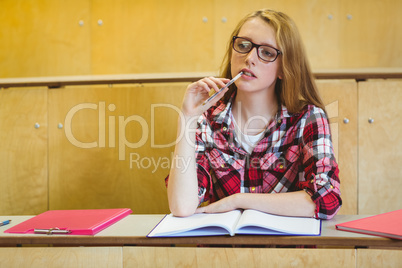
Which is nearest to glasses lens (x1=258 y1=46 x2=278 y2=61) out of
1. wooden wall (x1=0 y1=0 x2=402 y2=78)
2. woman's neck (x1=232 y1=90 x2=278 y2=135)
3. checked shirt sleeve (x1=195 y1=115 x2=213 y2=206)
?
woman's neck (x1=232 y1=90 x2=278 y2=135)

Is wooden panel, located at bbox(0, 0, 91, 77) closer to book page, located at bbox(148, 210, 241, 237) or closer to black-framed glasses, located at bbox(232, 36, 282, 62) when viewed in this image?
black-framed glasses, located at bbox(232, 36, 282, 62)

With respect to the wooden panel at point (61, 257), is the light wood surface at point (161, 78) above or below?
above

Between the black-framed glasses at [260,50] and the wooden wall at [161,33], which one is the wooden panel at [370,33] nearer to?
the wooden wall at [161,33]

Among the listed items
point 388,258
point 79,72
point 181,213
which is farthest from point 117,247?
point 79,72

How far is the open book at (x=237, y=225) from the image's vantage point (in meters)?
0.83

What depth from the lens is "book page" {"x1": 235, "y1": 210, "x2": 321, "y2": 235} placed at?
2.73ft

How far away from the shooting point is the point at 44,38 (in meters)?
2.09

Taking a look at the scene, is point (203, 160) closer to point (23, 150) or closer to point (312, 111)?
point (312, 111)

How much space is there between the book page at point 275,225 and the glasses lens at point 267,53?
478 mm

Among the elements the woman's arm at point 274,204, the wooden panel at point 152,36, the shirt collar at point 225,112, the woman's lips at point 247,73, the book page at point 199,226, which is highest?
the wooden panel at point 152,36

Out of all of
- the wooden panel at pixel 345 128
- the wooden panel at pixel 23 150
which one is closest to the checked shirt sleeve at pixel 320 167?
the wooden panel at pixel 345 128

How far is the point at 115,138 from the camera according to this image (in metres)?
1.63

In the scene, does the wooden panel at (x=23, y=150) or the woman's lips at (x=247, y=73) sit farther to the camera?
the wooden panel at (x=23, y=150)

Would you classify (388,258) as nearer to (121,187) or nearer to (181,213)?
(181,213)
